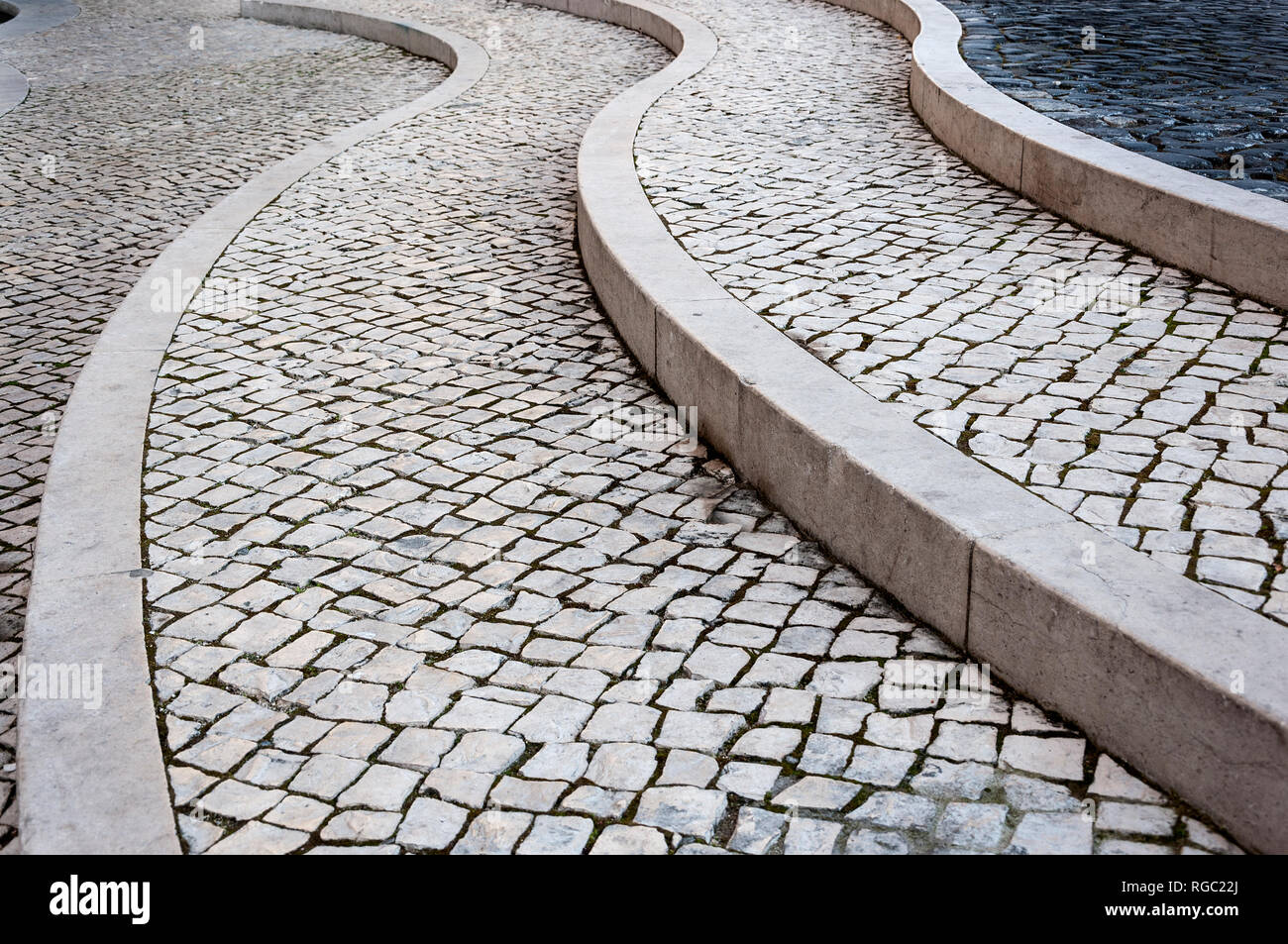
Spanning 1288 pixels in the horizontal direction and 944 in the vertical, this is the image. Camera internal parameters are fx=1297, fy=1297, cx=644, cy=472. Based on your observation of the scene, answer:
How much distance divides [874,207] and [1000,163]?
2.91ft

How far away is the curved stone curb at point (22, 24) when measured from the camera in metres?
13.1

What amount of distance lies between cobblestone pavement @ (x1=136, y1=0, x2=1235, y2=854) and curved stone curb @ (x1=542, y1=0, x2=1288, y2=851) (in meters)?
0.11

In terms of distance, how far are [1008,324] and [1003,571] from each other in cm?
215

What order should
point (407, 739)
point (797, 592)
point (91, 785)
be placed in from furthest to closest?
1. point (797, 592)
2. point (407, 739)
3. point (91, 785)

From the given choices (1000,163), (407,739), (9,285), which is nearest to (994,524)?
(407,739)

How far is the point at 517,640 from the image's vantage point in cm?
398

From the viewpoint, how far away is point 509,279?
7.23 m

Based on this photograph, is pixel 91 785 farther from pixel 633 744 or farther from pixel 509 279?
pixel 509 279

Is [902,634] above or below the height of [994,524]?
below

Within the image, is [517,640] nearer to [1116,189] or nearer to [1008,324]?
[1008,324]

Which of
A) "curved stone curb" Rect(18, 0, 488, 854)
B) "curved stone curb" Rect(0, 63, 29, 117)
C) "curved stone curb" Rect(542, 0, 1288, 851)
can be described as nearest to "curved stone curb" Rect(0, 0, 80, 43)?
"curved stone curb" Rect(0, 63, 29, 117)

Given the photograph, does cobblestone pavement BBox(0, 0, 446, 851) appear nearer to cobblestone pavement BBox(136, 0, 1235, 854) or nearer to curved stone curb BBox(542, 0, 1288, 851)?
cobblestone pavement BBox(136, 0, 1235, 854)

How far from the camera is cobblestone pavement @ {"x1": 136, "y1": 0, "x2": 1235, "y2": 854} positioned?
3230mm

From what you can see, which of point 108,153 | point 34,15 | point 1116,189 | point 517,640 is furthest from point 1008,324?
point 34,15
